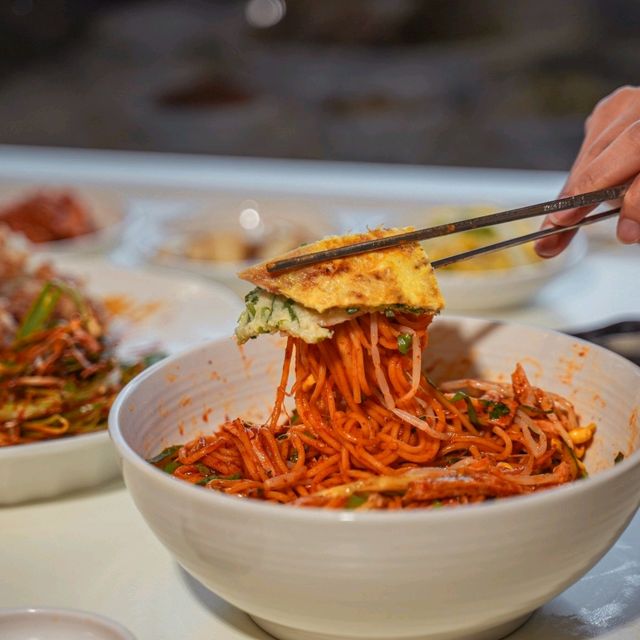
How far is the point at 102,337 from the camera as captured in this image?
1.73 m

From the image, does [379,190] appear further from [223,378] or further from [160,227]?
[223,378]

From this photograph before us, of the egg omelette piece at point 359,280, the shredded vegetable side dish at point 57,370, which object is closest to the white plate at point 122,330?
the shredded vegetable side dish at point 57,370

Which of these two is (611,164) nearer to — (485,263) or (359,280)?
(359,280)

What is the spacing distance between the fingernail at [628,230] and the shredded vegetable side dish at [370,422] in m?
0.23

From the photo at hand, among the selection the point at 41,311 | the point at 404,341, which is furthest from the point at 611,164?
the point at 41,311

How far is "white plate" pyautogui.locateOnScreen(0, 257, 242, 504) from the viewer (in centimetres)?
129

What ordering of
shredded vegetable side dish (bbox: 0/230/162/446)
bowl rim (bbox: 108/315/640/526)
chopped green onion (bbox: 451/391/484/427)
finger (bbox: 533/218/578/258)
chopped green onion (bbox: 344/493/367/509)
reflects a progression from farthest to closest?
shredded vegetable side dish (bbox: 0/230/162/446)
finger (bbox: 533/218/578/258)
chopped green onion (bbox: 451/391/484/427)
chopped green onion (bbox: 344/493/367/509)
bowl rim (bbox: 108/315/640/526)

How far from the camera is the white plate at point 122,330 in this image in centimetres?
129

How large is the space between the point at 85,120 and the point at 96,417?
10.4 feet

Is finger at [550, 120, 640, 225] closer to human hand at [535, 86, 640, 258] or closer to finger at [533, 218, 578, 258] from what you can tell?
human hand at [535, 86, 640, 258]

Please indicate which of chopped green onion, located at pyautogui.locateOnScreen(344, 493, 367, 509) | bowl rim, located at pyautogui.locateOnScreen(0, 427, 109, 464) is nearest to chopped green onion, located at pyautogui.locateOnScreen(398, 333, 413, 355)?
chopped green onion, located at pyautogui.locateOnScreen(344, 493, 367, 509)

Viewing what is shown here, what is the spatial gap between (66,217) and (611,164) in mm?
1898

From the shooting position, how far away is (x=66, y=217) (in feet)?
8.84

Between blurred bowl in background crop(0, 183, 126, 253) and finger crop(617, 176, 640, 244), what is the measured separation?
1.67 m
